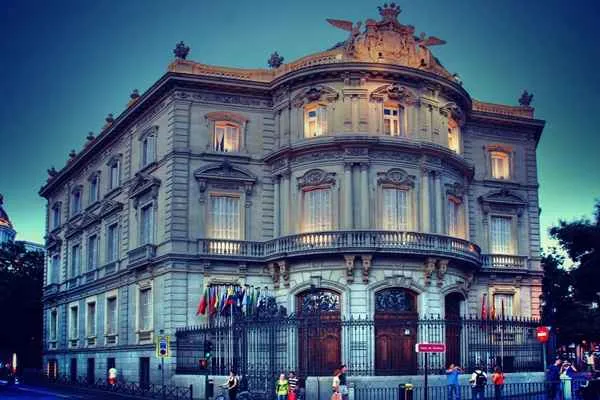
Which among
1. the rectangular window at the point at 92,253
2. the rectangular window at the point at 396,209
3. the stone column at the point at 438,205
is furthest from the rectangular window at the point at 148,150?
the stone column at the point at 438,205

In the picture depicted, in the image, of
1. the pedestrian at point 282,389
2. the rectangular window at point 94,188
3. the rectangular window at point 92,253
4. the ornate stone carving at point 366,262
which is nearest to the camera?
the pedestrian at point 282,389

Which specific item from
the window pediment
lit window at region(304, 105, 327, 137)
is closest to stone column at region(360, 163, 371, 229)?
the window pediment

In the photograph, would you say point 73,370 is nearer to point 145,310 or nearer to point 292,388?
point 145,310

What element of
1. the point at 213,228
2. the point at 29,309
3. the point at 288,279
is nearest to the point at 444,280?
the point at 288,279

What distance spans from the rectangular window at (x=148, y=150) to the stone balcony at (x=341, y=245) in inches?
246

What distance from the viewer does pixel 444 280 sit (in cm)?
4475

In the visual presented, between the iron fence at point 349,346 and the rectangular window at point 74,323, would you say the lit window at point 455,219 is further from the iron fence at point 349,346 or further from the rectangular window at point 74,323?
the rectangular window at point 74,323

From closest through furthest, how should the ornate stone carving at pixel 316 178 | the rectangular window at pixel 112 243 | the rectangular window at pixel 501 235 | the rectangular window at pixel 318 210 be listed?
the ornate stone carving at pixel 316 178 → the rectangular window at pixel 318 210 → the rectangular window at pixel 501 235 → the rectangular window at pixel 112 243

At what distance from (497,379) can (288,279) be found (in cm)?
1310

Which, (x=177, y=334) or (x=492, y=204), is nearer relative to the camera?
(x=177, y=334)

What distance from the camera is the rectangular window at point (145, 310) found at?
4744 centimetres

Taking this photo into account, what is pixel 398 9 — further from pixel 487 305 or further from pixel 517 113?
pixel 487 305

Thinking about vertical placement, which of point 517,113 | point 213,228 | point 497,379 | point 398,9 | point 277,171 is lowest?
point 497,379

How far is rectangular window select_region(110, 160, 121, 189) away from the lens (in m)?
54.3
